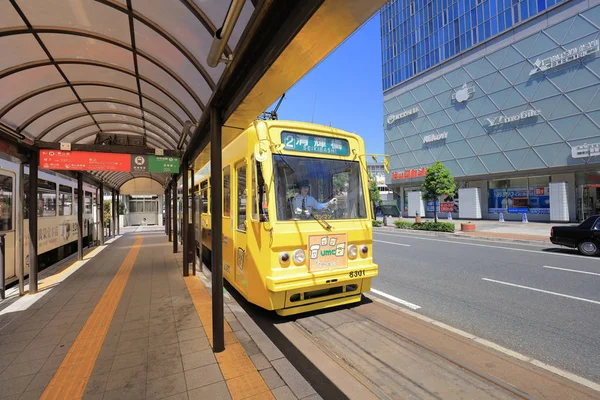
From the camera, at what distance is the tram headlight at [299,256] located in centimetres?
416

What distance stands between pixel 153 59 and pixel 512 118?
29474 mm

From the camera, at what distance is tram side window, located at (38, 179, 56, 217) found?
25.6 feet

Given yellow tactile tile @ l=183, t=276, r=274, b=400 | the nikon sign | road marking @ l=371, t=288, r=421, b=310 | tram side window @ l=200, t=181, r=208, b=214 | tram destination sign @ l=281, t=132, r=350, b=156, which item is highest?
the nikon sign

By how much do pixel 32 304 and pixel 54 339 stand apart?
201cm

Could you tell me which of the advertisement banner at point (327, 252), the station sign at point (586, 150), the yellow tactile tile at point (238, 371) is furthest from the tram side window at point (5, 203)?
the station sign at point (586, 150)

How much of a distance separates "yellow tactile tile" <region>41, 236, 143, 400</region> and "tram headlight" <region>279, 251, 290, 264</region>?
2.31 metres

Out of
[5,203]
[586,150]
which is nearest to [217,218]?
[5,203]

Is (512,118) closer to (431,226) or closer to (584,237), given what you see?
(431,226)

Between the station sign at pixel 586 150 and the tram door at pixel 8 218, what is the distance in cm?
2963

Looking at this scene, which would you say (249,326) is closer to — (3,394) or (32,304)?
(3,394)

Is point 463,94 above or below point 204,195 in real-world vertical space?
above

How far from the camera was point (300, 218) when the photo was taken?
4316 mm

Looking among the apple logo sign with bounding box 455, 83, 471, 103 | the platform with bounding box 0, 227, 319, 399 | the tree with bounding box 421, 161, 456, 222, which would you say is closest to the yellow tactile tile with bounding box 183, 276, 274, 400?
the platform with bounding box 0, 227, 319, 399

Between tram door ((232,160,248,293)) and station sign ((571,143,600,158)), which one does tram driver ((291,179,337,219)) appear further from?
station sign ((571,143,600,158))
